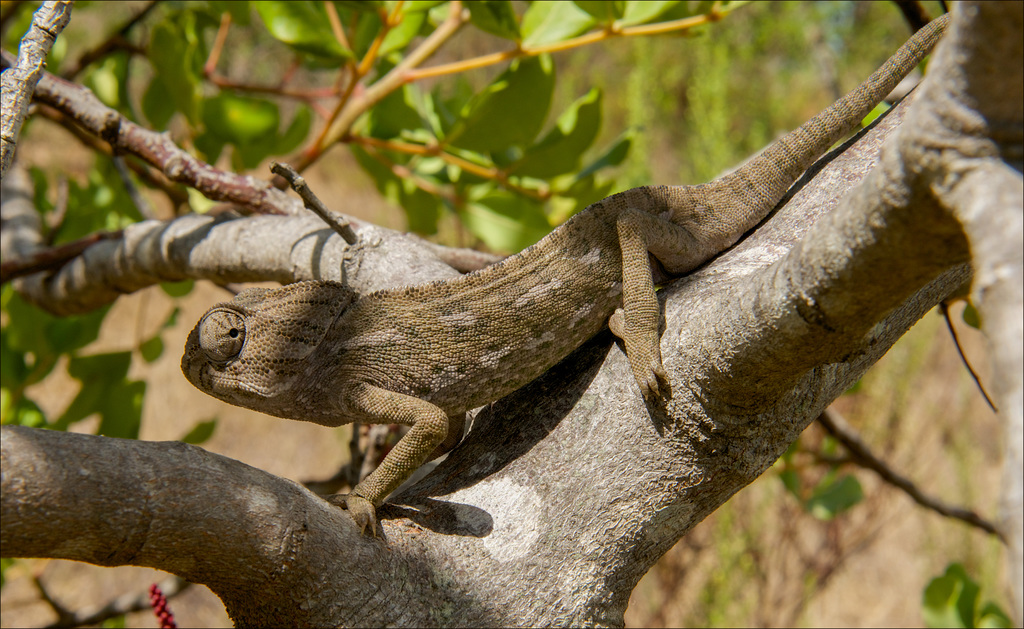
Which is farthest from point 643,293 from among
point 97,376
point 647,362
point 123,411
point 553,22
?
point 97,376

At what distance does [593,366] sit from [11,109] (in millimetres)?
1118

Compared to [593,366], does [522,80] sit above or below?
above

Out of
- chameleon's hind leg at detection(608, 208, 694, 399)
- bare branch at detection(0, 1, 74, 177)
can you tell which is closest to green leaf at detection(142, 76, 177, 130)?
bare branch at detection(0, 1, 74, 177)

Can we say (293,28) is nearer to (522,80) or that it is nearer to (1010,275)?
(522,80)

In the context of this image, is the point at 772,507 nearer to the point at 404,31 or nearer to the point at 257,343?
the point at 404,31

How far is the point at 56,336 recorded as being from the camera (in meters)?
2.41

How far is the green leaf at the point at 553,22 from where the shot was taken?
1933 millimetres

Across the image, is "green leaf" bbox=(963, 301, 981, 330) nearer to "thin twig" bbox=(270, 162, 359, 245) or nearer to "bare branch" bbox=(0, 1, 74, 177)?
"thin twig" bbox=(270, 162, 359, 245)

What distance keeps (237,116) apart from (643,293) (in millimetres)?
1451

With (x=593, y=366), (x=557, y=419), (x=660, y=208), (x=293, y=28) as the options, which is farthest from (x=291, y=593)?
(x=293, y=28)

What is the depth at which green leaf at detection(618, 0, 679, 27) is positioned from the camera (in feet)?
6.07

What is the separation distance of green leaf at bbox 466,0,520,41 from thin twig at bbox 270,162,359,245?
25.0 inches

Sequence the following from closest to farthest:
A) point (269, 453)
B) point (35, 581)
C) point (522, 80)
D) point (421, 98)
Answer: point (522, 80) → point (35, 581) → point (421, 98) → point (269, 453)

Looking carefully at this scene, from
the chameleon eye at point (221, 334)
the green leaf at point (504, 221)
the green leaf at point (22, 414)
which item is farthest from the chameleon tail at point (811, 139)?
the green leaf at point (22, 414)
